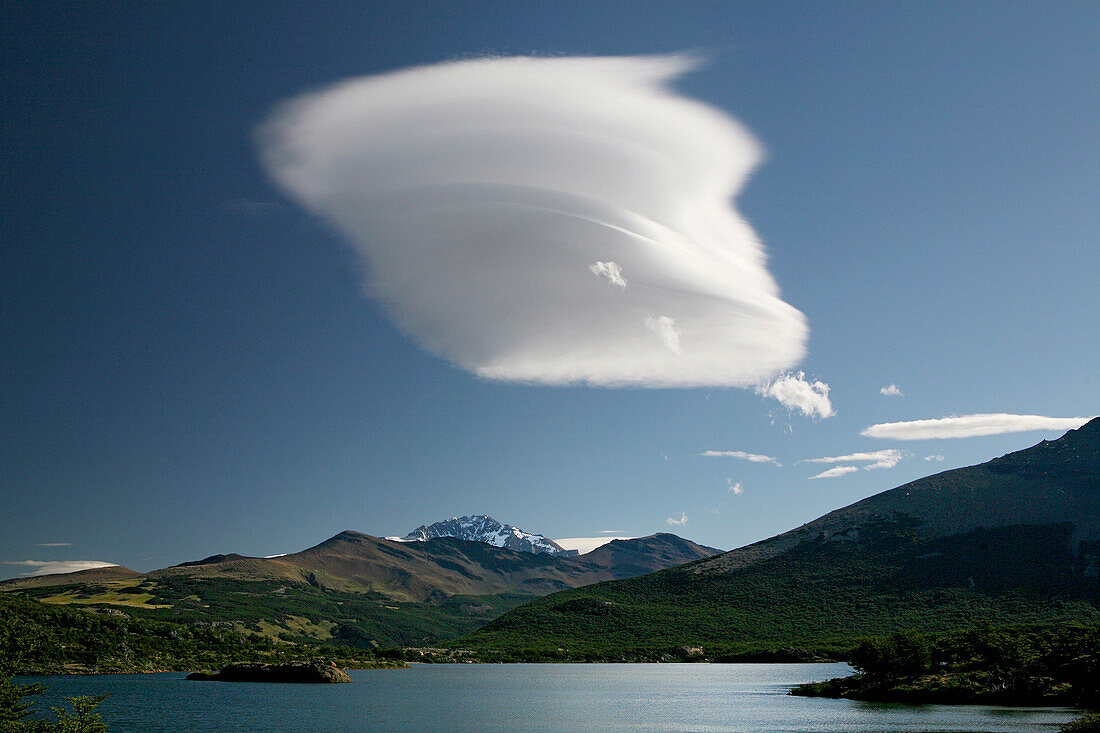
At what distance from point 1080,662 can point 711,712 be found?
46.9 m

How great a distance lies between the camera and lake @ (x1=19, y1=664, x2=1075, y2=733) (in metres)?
86.6

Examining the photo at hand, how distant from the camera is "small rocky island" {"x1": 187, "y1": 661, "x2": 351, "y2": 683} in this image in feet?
606

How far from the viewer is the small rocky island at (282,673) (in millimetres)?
184625

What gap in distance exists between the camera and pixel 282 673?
192 m

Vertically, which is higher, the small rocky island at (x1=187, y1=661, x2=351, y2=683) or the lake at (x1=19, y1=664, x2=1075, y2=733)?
the lake at (x1=19, y1=664, x2=1075, y2=733)

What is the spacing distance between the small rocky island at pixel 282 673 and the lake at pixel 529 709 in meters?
14.1

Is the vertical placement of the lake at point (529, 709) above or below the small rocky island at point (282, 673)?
above

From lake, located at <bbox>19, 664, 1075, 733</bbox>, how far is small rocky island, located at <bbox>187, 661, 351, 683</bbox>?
14.1 meters

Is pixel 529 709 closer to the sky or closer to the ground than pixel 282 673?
closer to the sky

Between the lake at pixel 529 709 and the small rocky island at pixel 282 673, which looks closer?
the lake at pixel 529 709

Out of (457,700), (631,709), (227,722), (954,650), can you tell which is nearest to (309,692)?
(457,700)

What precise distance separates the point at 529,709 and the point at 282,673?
10628cm

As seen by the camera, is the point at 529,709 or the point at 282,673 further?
the point at 282,673

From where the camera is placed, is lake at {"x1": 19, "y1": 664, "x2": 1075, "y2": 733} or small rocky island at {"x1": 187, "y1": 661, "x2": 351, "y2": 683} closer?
lake at {"x1": 19, "y1": 664, "x2": 1075, "y2": 733}
